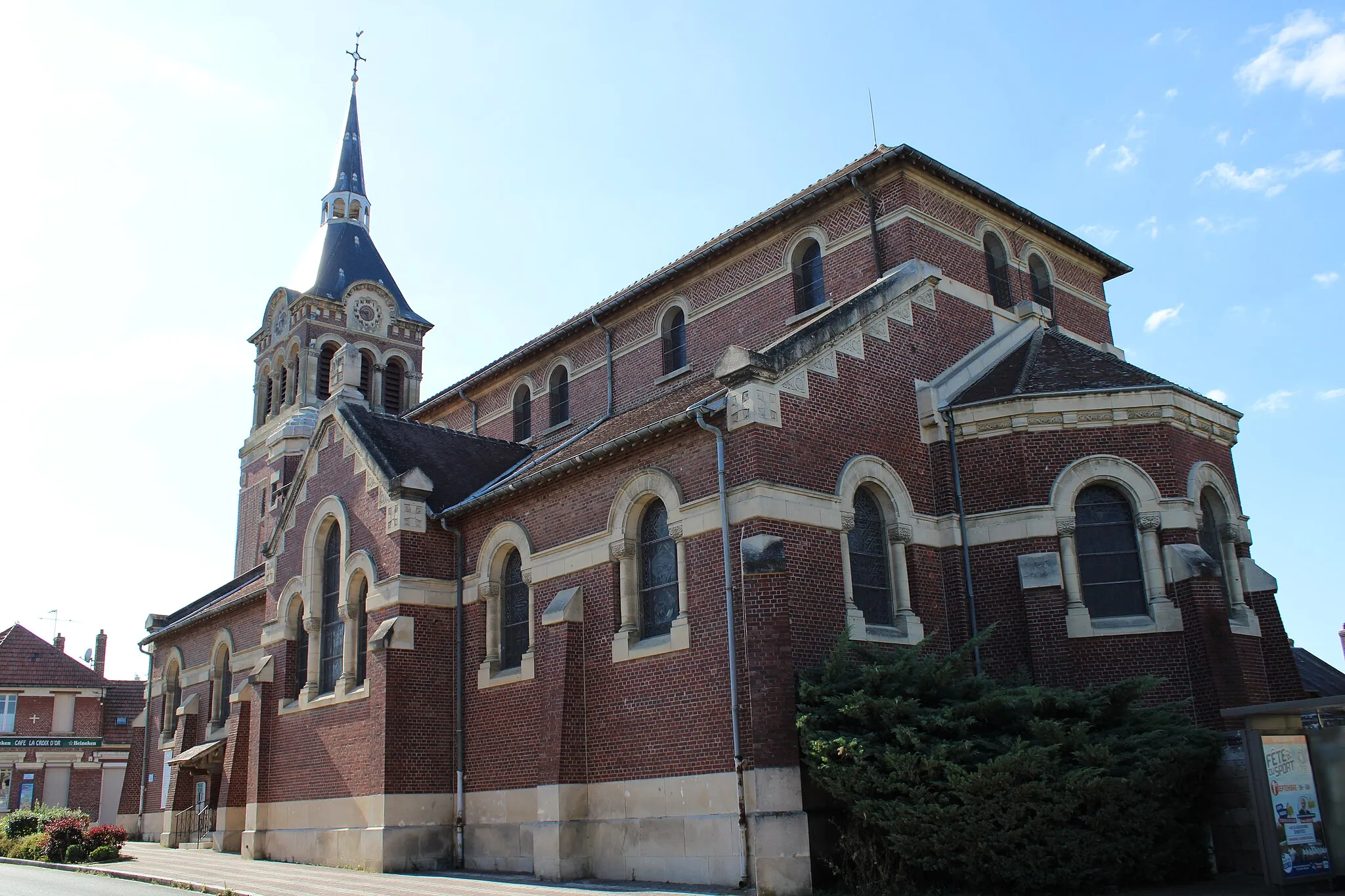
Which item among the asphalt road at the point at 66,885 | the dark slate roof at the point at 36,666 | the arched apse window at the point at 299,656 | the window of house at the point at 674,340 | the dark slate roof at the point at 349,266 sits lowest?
the asphalt road at the point at 66,885

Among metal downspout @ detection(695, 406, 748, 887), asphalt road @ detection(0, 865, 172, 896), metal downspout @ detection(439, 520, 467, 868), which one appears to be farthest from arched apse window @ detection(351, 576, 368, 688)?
metal downspout @ detection(695, 406, 748, 887)

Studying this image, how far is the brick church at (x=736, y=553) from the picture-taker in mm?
15875

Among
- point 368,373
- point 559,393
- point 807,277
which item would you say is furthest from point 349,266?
point 807,277

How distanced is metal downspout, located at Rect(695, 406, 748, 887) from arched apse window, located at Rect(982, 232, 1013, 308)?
8.47 m

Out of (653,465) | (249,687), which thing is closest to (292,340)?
(249,687)

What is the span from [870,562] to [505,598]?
23.6 ft

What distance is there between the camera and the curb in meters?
16.1

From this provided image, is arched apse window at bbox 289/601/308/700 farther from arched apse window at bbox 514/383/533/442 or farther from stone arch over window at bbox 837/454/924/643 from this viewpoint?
stone arch over window at bbox 837/454/924/643

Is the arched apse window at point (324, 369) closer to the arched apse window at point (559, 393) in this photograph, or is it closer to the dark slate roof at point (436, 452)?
the arched apse window at point (559, 393)

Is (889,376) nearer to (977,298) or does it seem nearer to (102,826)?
(977,298)

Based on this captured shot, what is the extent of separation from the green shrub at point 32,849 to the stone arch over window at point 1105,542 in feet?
75.3

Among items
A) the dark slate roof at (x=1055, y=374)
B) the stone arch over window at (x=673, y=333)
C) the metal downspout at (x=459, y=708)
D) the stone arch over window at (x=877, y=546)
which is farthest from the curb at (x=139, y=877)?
the dark slate roof at (x=1055, y=374)

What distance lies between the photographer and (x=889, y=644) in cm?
1639

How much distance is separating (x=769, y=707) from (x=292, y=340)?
3401 centimetres
